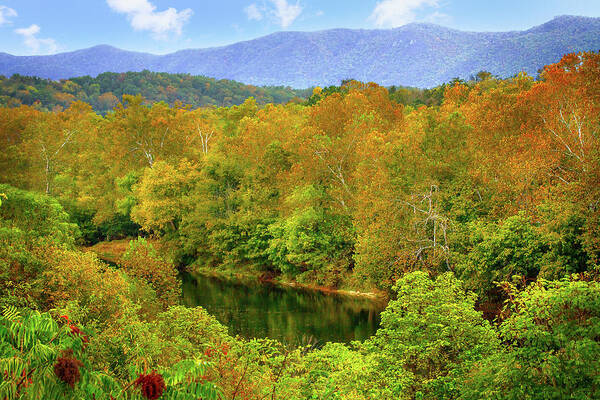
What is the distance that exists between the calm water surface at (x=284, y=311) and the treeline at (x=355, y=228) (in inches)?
73.4

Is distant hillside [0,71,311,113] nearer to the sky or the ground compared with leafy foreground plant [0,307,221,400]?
nearer to the sky

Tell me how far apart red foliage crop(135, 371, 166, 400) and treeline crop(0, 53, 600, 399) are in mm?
312

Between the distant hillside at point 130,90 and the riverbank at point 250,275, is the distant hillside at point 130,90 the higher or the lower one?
the higher one

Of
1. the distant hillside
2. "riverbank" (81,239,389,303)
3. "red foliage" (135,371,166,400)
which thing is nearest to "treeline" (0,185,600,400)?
"red foliage" (135,371,166,400)

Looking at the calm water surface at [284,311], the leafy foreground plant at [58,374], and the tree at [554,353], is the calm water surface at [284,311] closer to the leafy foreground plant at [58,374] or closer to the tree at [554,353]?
the tree at [554,353]

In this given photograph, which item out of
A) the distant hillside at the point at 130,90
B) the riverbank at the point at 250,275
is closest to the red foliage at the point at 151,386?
the riverbank at the point at 250,275

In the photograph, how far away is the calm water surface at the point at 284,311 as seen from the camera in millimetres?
24500

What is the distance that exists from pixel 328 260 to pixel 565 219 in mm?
18281

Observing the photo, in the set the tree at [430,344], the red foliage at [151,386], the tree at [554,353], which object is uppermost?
the red foliage at [151,386]

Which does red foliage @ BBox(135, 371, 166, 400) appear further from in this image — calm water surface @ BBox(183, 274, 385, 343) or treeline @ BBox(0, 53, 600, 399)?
calm water surface @ BBox(183, 274, 385, 343)

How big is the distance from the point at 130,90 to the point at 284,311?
443 ft

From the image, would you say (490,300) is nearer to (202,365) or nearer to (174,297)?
(174,297)

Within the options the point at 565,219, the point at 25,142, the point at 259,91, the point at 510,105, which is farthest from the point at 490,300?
the point at 259,91

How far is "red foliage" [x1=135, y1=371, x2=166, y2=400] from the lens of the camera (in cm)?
419
